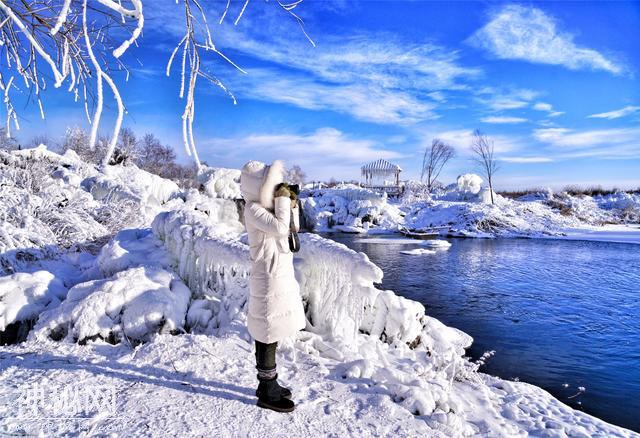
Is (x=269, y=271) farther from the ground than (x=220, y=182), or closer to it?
closer to it

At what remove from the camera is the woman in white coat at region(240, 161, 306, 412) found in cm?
267

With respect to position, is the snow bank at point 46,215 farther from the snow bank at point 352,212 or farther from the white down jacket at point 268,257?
the snow bank at point 352,212

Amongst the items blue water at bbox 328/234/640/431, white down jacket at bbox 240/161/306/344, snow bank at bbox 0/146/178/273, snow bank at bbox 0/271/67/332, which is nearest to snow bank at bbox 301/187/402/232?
blue water at bbox 328/234/640/431

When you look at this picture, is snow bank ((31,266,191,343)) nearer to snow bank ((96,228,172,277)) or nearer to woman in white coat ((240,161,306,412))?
snow bank ((96,228,172,277))

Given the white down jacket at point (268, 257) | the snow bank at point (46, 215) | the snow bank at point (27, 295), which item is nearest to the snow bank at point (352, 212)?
the snow bank at point (46, 215)

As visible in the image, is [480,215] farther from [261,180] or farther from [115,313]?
[261,180]

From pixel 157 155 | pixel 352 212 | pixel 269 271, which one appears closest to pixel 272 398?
pixel 269 271

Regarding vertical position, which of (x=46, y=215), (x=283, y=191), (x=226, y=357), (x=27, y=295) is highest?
(x=283, y=191)

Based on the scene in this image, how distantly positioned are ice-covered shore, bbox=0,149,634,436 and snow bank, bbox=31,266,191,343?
0.04 ft

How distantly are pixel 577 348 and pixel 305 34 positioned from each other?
663cm

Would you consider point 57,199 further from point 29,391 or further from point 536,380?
point 536,380

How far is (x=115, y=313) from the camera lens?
4023mm

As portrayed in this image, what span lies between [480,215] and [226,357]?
93.2ft

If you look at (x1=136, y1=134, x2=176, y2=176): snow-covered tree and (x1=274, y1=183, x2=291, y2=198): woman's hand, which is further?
(x1=136, y1=134, x2=176, y2=176): snow-covered tree
